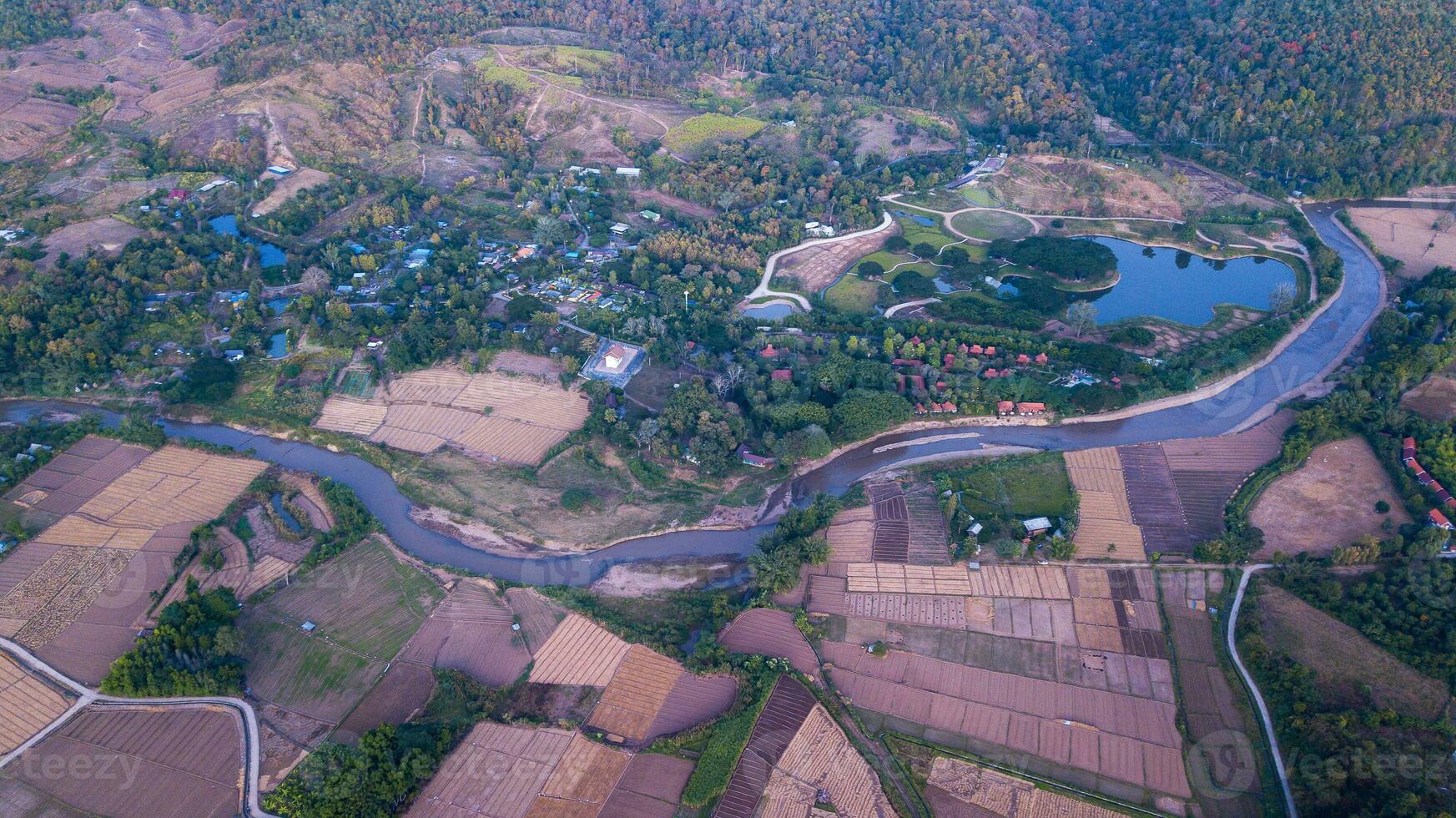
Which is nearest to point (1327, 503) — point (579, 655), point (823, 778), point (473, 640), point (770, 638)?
point (770, 638)

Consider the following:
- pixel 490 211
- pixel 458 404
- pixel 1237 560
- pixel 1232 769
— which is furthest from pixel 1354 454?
pixel 490 211

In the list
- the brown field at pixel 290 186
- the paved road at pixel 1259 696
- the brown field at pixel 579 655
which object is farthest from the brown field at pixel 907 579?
the brown field at pixel 290 186

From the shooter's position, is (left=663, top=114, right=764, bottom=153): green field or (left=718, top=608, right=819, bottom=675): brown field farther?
(left=663, top=114, right=764, bottom=153): green field

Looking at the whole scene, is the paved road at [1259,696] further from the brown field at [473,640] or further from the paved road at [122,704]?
the paved road at [122,704]

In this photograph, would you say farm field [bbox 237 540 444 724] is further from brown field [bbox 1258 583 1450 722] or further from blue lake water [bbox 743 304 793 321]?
brown field [bbox 1258 583 1450 722]

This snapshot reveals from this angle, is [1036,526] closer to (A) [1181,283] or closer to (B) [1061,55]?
(A) [1181,283]

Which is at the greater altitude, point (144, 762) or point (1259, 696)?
point (1259, 696)

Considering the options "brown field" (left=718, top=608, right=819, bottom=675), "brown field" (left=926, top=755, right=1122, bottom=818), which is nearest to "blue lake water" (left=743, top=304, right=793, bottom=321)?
"brown field" (left=718, top=608, right=819, bottom=675)
